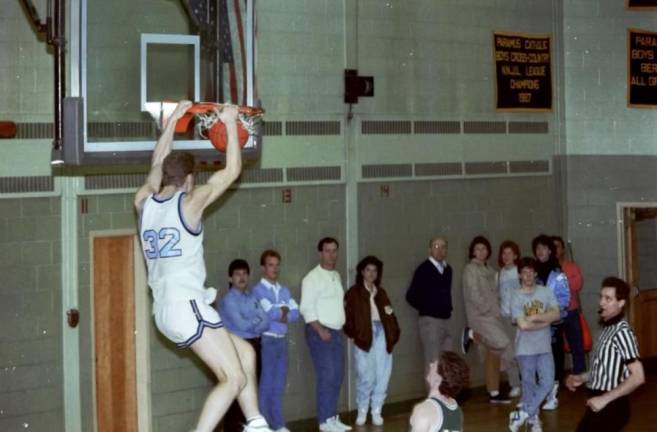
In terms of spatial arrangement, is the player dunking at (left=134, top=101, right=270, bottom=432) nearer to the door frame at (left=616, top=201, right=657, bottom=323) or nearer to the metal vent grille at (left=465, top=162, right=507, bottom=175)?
the metal vent grille at (left=465, top=162, right=507, bottom=175)

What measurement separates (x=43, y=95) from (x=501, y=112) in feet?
20.3

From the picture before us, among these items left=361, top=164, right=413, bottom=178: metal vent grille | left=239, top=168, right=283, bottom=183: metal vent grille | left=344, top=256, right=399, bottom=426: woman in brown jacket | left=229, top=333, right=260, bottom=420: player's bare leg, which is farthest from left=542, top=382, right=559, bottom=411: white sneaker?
left=229, top=333, right=260, bottom=420: player's bare leg

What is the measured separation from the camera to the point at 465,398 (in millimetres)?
15289

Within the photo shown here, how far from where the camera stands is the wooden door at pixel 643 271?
16609 millimetres

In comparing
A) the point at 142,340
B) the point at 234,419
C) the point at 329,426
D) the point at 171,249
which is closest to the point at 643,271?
the point at 329,426

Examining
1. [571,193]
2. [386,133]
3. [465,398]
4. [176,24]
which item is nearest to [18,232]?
[176,24]

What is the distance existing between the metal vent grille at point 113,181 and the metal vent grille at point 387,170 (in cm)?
294

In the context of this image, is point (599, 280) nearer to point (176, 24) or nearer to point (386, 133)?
point (386, 133)

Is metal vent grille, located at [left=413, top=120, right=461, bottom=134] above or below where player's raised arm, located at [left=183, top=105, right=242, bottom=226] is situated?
above

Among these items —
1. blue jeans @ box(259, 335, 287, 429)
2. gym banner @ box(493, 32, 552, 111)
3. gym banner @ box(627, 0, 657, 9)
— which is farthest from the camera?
gym banner @ box(627, 0, 657, 9)

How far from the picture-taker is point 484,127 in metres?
15.9

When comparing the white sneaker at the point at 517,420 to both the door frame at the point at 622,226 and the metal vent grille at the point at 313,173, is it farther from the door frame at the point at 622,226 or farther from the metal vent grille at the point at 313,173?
the door frame at the point at 622,226

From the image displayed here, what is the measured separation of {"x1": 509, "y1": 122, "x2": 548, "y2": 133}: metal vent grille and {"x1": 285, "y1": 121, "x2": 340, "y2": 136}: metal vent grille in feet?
9.17

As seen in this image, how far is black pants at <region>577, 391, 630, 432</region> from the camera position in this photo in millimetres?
9570
